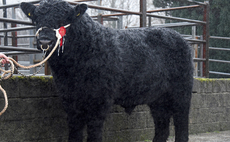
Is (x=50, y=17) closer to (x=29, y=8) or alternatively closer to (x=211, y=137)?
(x=29, y=8)

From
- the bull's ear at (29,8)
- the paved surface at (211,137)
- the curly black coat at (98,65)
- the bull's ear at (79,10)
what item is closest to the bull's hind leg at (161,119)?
the curly black coat at (98,65)

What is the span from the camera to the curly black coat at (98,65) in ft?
10.9

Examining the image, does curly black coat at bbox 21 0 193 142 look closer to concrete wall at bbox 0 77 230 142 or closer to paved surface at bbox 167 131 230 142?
concrete wall at bbox 0 77 230 142

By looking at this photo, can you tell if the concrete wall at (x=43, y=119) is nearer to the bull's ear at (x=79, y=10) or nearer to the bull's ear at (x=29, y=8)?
the bull's ear at (x=29, y=8)

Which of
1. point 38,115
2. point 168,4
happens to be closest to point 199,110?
point 38,115

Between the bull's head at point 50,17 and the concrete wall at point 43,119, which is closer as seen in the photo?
the bull's head at point 50,17

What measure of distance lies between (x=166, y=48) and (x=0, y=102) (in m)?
2.12

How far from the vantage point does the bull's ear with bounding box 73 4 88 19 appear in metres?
3.28

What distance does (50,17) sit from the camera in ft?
10.4

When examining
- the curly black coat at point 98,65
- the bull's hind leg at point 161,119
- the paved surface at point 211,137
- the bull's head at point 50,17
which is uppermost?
the bull's head at point 50,17

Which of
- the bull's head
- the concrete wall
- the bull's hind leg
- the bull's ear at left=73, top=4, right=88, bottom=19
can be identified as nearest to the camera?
the bull's head

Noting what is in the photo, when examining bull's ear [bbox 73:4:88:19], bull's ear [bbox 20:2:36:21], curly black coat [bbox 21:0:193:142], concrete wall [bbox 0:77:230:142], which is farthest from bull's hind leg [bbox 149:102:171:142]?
bull's ear [bbox 20:2:36:21]

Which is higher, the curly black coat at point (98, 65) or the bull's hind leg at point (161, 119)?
the curly black coat at point (98, 65)

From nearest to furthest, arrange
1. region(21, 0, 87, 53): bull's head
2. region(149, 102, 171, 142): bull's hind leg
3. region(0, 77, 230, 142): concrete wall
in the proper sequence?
region(21, 0, 87, 53): bull's head → region(0, 77, 230, 142): concrete wall → region(149, 102, 171, 142): bull's hind leg
